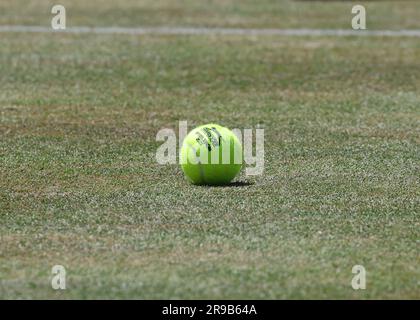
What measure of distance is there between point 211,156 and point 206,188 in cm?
35

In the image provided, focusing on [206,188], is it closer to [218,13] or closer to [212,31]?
[212,31]

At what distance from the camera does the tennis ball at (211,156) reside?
11.3 meters

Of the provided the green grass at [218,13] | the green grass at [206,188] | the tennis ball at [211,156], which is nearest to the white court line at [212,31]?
the green grass at [218,13]

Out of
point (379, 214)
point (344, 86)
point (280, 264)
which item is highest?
point (344, 86)

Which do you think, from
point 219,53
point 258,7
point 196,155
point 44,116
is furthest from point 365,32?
point 196,155

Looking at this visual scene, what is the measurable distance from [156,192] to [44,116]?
5294mm

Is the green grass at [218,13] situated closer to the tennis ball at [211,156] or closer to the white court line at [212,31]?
the white court line at [212,31]

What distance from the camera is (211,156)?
1130 centimetres

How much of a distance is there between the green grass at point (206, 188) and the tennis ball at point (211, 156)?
17cm

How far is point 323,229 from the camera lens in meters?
9.86

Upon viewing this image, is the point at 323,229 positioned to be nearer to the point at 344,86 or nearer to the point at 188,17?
the point at 344,86

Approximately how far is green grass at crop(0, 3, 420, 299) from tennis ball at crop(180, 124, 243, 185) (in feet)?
0.54

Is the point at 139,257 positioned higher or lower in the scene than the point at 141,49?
lower

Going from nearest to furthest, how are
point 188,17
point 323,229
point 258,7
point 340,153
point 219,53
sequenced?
point 323,229
point 340,153
point 219,53
point 188,17
point 258,7
